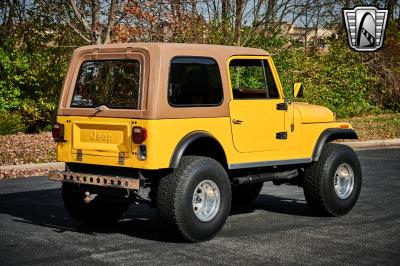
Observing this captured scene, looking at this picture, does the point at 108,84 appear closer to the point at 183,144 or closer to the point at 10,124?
the point at 183,144

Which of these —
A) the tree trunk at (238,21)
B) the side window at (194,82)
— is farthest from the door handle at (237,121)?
the tree trunk at (238,21)

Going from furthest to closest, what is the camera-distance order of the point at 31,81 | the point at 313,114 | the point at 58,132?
1. the point at 31,81
2. the point at 313,114
3. the point at 58,132

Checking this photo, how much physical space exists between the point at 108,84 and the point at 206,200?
5.50 feet

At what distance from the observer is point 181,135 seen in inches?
292

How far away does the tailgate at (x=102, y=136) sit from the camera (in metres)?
7.42

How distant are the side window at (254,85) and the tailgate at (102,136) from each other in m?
1.51

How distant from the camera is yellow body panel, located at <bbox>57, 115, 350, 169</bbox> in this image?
7.20 m

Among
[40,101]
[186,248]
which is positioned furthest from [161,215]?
[40,101]

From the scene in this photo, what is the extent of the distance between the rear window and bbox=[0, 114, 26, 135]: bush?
11.3m

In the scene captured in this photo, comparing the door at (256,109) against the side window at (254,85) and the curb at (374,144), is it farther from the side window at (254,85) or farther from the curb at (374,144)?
the curb at (374,144)

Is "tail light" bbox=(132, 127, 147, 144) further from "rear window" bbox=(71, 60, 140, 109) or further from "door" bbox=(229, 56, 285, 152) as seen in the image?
"door" bbox=(229, 56, 285, 152)

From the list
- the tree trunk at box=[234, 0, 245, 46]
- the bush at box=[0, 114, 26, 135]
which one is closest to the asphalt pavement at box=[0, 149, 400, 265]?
the bush at box=[0, 114, 26, 135]

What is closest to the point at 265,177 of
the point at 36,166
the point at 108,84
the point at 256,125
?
the point at 256,125

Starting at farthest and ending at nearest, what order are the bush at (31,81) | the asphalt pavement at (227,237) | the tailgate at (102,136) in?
the bush at (31,81), the tailgate at (102,136), the asphalt pavement at (227,237)
